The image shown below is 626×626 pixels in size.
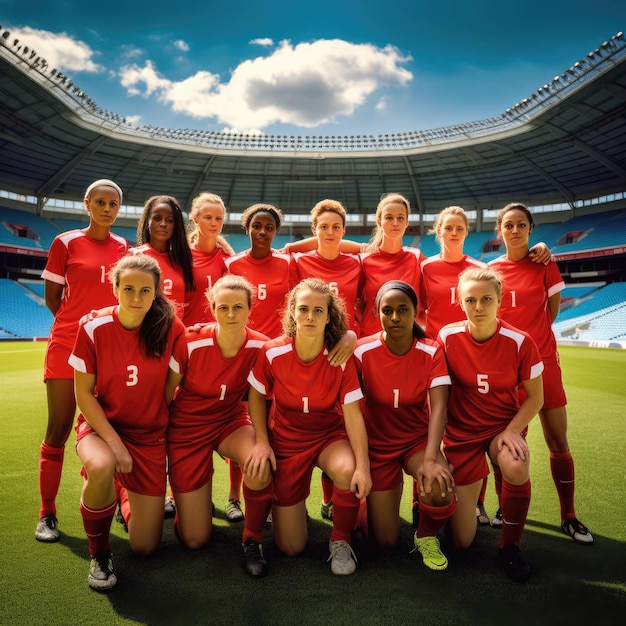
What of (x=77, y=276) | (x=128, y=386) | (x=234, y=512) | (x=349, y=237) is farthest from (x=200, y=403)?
(x=349, y=237)

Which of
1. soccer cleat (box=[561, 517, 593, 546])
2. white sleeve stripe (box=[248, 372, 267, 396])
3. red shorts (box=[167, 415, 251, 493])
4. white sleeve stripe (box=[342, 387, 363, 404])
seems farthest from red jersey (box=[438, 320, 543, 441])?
red shorts (box=[167, 415, 251, 493])

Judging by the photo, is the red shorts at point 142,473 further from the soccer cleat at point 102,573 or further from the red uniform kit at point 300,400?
the red uniform kit at point 300,400

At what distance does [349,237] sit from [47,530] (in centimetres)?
3353

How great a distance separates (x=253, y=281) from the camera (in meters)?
3.77

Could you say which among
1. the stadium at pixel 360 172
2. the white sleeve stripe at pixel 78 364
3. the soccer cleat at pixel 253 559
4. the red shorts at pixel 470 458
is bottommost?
the soccer cleat at pixel 253 559

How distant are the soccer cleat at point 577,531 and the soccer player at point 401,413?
2.82 feet

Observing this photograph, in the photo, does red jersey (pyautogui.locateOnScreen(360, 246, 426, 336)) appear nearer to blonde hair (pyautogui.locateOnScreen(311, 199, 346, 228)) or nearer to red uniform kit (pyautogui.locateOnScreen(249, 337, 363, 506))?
blonde hair (pyautogui.locateOnScreen(311, 199, 346, 228))

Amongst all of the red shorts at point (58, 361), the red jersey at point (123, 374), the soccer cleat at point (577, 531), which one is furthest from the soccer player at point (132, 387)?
the soccer cleat at point (577, 531)

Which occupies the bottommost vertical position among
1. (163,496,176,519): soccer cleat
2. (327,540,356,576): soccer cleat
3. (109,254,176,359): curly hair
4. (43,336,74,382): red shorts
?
(163,496,176,519): soccer cleat

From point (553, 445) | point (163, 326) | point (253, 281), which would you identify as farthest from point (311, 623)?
point (253, 281)

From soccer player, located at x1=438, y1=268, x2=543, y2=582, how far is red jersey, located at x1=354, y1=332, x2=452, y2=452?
0.57 feet

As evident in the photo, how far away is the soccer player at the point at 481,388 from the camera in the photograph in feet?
9.15

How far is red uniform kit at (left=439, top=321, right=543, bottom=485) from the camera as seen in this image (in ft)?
9.37

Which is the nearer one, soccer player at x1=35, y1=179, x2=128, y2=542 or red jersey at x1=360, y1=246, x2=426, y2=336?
soccer player at x1=35, y1=179, x2=128, y2=542
